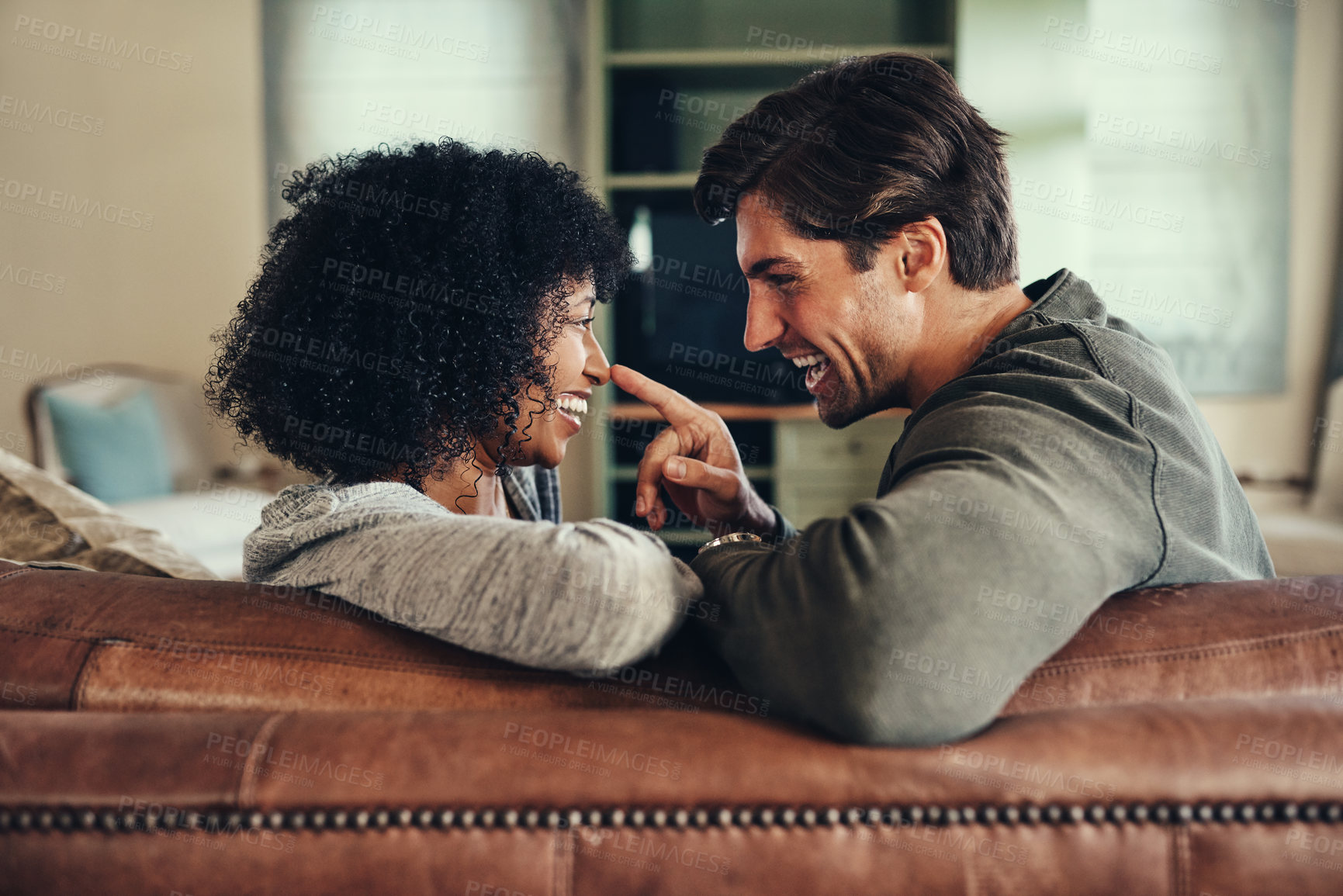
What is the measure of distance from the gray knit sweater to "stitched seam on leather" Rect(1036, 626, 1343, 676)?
327 millimetres

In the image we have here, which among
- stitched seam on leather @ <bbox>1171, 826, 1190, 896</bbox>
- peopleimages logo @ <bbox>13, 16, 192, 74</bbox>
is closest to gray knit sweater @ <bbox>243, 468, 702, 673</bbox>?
stitched seam on leather @ <bbox>1171, 826, 1190, 896</bbox>

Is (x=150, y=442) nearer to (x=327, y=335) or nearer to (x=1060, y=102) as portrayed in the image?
(x=327, y=335)

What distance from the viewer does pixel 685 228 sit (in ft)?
12.5

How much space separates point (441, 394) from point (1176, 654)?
89cm

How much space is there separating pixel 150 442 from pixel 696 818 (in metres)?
3.79

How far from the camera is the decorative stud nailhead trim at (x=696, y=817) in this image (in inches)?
25.5

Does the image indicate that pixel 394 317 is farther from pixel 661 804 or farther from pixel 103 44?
pixel 103 44

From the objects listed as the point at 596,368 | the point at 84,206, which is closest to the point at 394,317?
the point at 596,368

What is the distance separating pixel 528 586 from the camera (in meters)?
0.74

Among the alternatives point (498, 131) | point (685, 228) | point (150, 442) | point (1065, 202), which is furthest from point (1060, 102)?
point (150, 442)

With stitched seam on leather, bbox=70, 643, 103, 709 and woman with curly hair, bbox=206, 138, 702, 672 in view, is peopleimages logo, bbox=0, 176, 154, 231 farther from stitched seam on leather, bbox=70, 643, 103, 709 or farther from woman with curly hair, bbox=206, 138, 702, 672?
stitched seam on leather, bbox=70, 643, 103, 709

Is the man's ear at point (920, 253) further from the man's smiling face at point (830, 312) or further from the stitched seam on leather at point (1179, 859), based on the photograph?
the stitched seam on leather at point (1179, 859)

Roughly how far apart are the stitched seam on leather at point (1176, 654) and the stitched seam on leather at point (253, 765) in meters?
0.63

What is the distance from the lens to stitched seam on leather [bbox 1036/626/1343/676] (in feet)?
2.53
